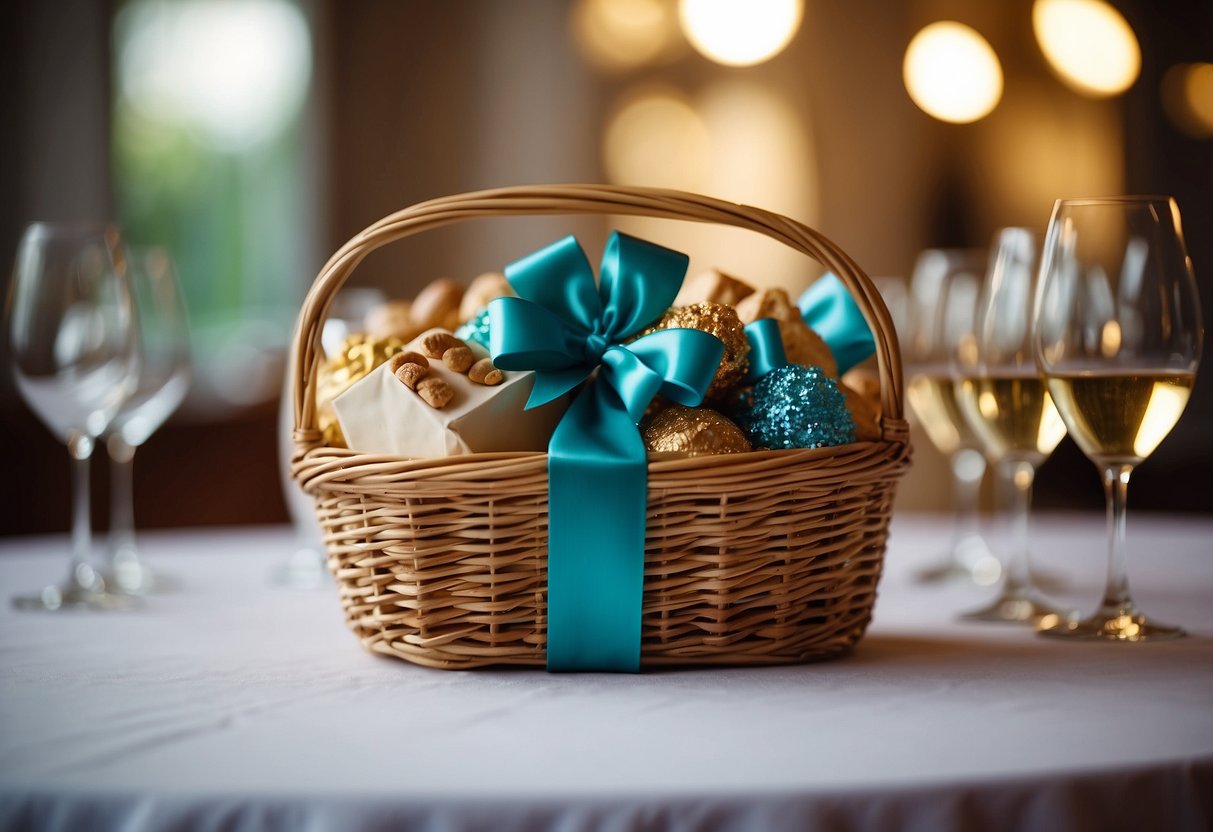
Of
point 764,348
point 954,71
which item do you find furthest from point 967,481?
point 954,71

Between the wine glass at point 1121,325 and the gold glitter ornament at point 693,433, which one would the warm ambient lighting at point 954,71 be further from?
the gold glitter ornament at point 693,433

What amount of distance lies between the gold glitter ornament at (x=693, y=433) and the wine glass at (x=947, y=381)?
46cm

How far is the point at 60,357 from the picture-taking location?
3.58 feet

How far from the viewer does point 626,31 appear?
18.1 ft

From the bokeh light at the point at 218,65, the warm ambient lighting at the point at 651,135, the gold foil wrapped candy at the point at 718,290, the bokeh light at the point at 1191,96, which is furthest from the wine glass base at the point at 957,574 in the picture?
the warm ambient lighting at the point at 651,135

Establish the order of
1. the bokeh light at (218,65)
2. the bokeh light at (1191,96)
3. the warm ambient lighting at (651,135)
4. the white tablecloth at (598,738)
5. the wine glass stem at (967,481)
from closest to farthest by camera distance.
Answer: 1. the white tablecloth at (598,738)
2. the wine glass stem at (967,481)
3. the bokeh light at (1191,96)
4. the bokeh light at (218,65)
5. the warm ambient lighting at (651,135)

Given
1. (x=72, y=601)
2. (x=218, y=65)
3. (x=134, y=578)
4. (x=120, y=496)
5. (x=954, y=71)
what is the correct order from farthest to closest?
(x=218, y=65), (x=954, y=71), (x=120, y=496), (x=134, y=578), (x=72, y=601)

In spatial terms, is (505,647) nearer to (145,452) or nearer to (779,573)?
(779,573)

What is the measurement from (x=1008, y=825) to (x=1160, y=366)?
0.44 m

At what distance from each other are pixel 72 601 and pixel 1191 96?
180 inches

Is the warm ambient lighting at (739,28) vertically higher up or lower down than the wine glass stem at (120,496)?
higher up

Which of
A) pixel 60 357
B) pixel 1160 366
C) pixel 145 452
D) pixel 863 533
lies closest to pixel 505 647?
pixel 863 533

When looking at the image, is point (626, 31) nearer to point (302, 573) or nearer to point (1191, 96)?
point (1191, 96)

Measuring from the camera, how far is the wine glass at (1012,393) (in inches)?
39.4
